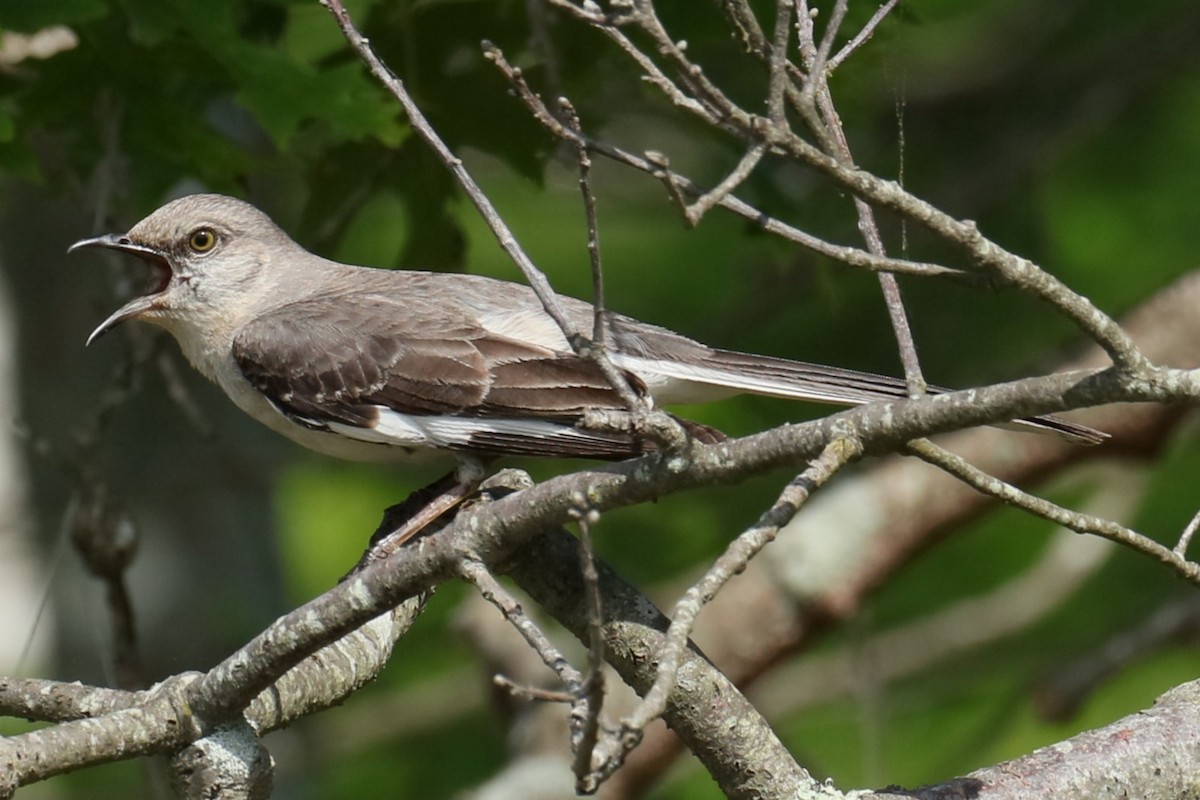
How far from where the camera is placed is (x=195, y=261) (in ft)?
17.5

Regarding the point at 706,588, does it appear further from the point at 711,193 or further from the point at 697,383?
the point at 697,383

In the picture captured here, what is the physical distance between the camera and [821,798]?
11.6 feet

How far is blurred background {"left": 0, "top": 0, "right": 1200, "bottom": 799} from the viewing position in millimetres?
5145

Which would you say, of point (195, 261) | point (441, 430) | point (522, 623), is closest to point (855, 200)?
point (522, 623)

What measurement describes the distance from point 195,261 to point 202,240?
9cm

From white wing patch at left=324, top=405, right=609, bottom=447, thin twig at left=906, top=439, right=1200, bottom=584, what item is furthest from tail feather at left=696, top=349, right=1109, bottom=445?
thin twig at left=906, top=439, right=1200, bottom=584

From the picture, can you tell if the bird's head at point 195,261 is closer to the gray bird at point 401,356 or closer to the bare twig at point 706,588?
the gray bird at point 401,356

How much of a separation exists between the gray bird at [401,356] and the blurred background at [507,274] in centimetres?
29

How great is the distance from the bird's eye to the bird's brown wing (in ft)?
1.51

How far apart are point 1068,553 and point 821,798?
458cm

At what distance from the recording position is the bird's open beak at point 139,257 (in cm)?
503

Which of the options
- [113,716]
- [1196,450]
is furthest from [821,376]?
[1196,450]

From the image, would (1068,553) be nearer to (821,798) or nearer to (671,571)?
(671,571)

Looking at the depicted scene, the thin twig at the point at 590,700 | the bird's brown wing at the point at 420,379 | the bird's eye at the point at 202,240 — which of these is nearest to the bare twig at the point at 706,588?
the thin twig at the point at 590,700
